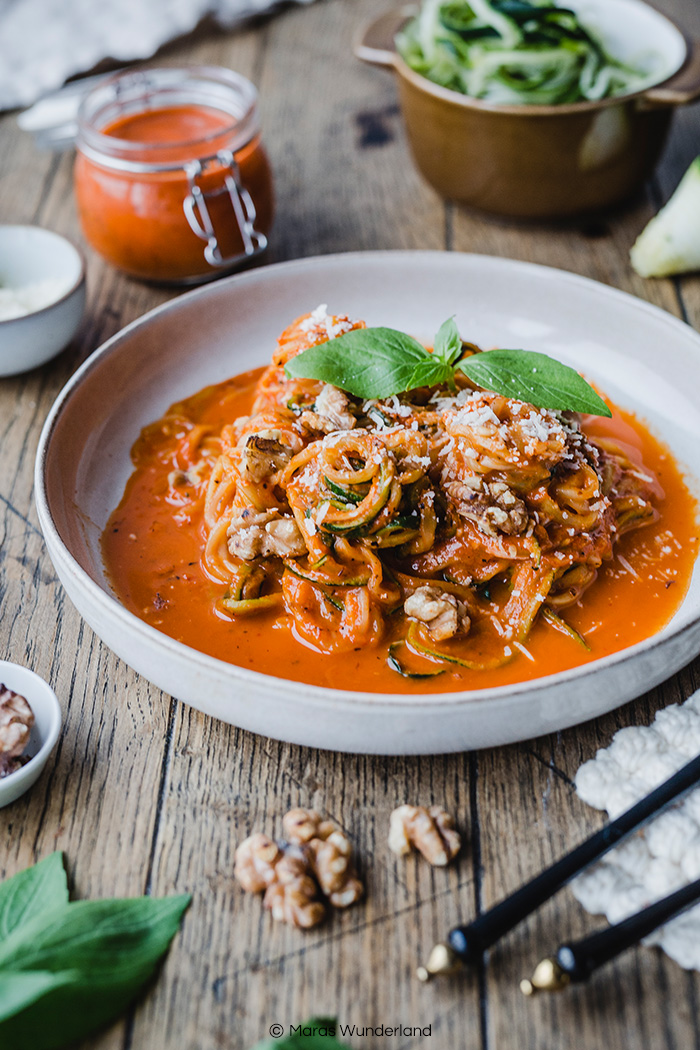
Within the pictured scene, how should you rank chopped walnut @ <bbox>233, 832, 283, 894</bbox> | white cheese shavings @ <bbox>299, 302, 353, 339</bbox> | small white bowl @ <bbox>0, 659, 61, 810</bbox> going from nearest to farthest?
1. chopped walnut @ <bbox>233, 832, 283, 894</bbox>
2. small white bowl @ <bbox>0, 659, 61, 810</bbox>
3. white cheese shavings @ <bbox>299, 302, 353, 339</bbox>

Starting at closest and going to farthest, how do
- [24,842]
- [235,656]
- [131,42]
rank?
[24,842] → [235,656] → [131,42]

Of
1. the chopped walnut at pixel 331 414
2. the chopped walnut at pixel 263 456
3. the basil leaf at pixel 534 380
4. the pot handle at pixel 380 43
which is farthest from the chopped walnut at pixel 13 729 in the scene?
the pot handle at pixel 380 43

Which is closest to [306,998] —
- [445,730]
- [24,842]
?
[445,730]

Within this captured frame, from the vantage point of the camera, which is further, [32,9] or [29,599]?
[32,9]

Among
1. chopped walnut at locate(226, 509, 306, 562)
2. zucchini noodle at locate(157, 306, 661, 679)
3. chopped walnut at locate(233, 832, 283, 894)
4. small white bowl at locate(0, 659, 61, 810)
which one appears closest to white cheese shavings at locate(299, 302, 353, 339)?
zucchini noodle at locate(157, 306, 661, 679)

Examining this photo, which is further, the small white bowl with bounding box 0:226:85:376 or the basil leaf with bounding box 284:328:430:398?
the small white bowl with bounding box 0:226:85:376

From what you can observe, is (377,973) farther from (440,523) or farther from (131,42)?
(131,42)

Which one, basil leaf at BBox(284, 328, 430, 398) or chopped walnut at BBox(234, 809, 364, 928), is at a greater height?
basil leaf at BBox(284, 328, 430, 398)

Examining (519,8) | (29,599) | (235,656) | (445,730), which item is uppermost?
(519,8)

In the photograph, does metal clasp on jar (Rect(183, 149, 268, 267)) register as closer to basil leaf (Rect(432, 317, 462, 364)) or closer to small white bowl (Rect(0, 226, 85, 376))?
small white bowl (Rect(0, 226, 85, 376))
